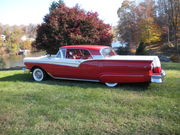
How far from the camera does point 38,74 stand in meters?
7.05

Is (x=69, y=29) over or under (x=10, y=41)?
under

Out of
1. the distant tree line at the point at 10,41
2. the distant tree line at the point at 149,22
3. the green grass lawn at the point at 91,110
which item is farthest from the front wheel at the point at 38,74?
the distant tree line at the point at 10,41

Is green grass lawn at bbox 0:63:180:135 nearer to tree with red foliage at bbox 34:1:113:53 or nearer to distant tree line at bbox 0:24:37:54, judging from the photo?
tree with red foliage at bbox 34:1:113:53

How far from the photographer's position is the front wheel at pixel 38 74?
695 cm

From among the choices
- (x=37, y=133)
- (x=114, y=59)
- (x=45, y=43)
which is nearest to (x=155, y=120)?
(x=37, y=133)

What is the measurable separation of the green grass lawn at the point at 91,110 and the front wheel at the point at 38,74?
124cm

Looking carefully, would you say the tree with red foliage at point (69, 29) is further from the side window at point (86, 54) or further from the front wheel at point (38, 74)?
the side window at point (86, 54)

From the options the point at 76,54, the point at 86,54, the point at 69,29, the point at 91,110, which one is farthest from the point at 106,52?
the point at 69,29

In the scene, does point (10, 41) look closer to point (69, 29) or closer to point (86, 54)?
point (69, 29)

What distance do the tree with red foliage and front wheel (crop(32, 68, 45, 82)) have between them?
196 inches

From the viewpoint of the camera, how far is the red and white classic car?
17.1 ft

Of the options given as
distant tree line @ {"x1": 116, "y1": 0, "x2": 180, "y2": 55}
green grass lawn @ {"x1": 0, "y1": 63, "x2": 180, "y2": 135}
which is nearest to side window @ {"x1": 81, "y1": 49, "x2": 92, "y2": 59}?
green grass lawn @ {"x1": 0, "y1": 63, "x2": 180, "y2": 135}

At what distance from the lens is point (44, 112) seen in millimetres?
3783

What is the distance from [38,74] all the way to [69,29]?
5615mm
